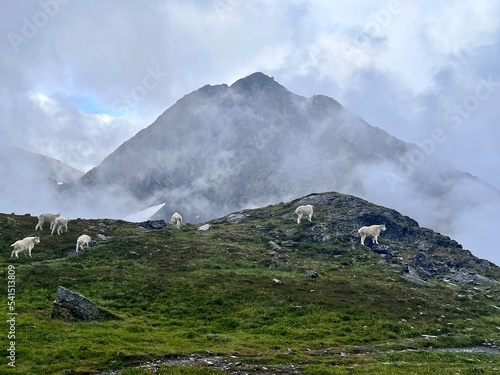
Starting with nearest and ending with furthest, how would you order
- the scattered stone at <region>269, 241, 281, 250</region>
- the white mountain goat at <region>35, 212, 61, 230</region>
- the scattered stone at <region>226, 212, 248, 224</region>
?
the white mountain goat at <region>35, 212, 61, 230</region>, the scattered stone at <region>269, 241, 281, 250</region>, the scattered stone at <region>226, 212, 248, 224</region>

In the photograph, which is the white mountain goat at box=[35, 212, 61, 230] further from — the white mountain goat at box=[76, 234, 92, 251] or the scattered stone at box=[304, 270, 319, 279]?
the scattered stone at box=[304, 270, 319, 279]

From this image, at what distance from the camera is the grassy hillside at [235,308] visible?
23938 millimetres

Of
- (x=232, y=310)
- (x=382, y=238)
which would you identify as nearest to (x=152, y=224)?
(x=232, y=310)

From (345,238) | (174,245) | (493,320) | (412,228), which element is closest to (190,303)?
(174,245)

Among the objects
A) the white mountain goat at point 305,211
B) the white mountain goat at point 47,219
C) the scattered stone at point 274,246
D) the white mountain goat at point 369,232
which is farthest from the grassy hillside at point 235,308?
the white mountain goat at point 305,211

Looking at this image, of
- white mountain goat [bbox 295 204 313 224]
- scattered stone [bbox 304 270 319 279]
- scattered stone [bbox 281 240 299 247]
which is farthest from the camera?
white mountain goat [bbox 295 204 313 224]

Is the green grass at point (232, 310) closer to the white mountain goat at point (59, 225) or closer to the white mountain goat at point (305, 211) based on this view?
the white mountain goat at point (59, 225)

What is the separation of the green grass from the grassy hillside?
12cm

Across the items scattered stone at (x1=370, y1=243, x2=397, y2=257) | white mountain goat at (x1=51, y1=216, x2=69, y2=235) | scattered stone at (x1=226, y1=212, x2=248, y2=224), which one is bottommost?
white mountain goat at (x1=51, y1=216, x2=69, y2=235)

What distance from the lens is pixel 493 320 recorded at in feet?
133

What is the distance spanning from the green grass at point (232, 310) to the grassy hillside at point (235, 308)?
0.38 ft

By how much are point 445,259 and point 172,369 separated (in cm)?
6390

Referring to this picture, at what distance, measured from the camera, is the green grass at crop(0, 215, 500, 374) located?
2452 centimetres

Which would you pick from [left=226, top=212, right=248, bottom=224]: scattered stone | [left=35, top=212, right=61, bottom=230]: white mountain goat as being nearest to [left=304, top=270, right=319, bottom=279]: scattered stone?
[left=35, top=212, right=61, bottom=230]: white mountain goat
